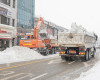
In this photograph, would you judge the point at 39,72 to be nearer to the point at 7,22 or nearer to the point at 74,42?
the point at 74,42

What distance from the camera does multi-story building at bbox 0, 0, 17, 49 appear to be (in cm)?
2454

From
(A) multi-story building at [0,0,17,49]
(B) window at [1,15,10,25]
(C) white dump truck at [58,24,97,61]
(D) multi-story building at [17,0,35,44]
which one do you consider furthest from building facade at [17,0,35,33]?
(C) white dump truck at [58,24,97,61]

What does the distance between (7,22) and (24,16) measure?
41.1 ft

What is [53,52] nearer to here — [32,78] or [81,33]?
[81,33]

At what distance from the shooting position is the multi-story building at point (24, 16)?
39.9m

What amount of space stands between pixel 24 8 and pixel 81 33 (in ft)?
106

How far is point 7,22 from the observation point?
1223 inches

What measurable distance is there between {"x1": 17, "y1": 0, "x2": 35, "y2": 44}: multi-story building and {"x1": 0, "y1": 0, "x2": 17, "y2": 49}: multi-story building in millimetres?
6129

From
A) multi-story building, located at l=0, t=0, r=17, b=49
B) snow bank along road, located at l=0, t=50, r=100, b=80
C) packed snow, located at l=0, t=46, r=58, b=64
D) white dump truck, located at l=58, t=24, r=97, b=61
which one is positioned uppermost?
multi-story building, located at l=0, t=0, r=17, b=49

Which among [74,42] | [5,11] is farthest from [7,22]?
[74,42]

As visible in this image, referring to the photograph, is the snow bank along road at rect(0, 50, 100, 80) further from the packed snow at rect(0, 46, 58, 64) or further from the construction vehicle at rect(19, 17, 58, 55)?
the construction vehicle at rect(19, 17, 58, 55)

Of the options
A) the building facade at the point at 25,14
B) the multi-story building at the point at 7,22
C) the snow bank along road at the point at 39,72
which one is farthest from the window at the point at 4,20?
the snow bank along road at the point at 39,72

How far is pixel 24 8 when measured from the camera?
42938 millimetres

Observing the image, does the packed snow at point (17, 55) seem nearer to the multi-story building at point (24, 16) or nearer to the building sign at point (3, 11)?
the building sign at point (3, 11)
